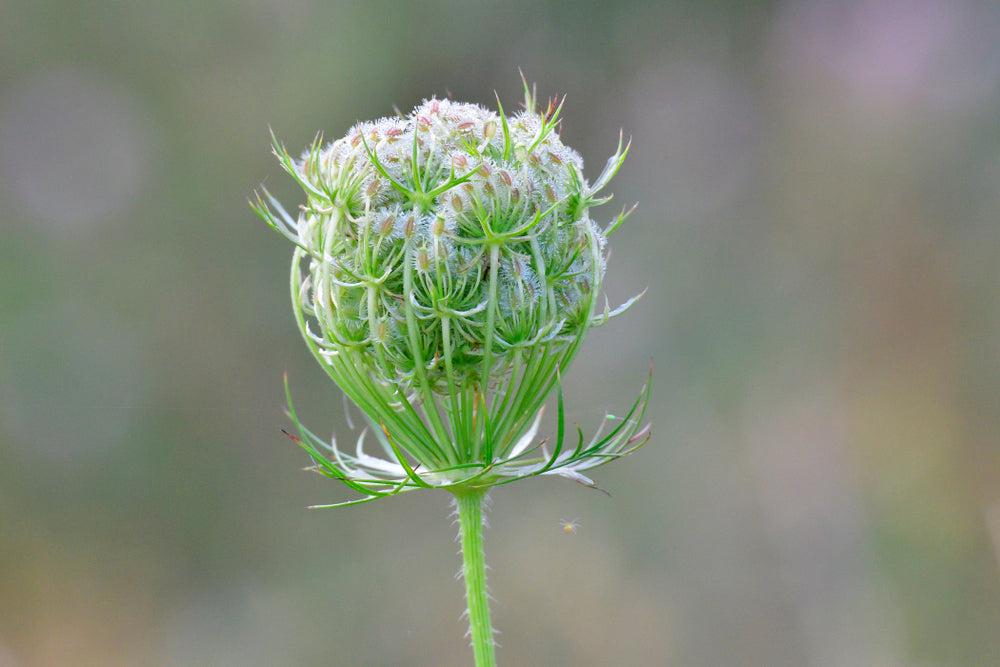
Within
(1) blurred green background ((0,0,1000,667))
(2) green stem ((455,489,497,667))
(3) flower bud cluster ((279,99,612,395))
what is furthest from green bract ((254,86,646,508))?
(1) blurred green background ((0,0,1000,667))

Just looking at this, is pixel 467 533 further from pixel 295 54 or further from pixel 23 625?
pixel 295 54

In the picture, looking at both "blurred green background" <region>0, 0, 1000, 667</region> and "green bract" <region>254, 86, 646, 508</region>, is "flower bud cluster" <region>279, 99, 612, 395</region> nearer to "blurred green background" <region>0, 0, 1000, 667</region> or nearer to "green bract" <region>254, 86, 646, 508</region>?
"green bract" <region>254, 86, 646, 508</region>

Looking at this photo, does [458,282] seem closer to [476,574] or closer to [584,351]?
[476,574]

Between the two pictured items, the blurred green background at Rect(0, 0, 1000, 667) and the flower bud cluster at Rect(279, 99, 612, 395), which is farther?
the blurred green background at Rect(0, 0, 1000, 667)

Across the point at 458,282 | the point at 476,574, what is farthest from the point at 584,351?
the point at 458,282

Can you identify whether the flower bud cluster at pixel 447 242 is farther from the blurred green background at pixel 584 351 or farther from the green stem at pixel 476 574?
the blurred green background at pixel 584 351

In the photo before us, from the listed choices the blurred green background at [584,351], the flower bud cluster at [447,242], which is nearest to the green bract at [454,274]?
the flower bud cluster at [447,242]

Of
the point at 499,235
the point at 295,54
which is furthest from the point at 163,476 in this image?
the point at 499,235
